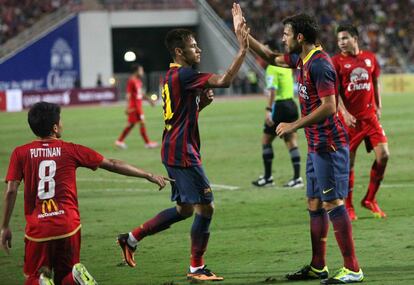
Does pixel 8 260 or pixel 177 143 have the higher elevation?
pixel 177 143

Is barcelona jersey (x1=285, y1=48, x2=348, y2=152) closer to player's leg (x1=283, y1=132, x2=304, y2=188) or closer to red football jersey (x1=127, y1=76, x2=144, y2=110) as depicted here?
player's leg (x1=283, y1=132, x2=304, y2=188)

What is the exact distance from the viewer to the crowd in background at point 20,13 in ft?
172

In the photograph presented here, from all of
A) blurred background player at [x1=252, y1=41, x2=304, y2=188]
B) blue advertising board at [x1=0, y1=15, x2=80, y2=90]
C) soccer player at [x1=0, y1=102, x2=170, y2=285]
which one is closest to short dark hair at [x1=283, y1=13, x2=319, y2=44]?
soccer player at [x1=0, y1=102, x2=170, y2=285]

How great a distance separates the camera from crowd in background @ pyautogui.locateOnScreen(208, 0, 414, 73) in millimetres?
54594

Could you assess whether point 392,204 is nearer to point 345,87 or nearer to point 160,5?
point 345,87

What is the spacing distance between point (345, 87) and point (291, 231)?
2.07 metres

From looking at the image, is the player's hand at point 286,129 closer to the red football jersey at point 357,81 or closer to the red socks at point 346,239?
the red socks at point 346,239

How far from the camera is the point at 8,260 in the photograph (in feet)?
33.4

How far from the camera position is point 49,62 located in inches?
2098

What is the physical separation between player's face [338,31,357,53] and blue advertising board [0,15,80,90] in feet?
138

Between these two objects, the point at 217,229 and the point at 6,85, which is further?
the point at 6,85

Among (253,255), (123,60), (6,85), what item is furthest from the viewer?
(123,60)

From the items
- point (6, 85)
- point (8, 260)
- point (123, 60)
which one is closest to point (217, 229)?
point (8, 260)

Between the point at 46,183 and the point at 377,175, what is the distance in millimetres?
6269
